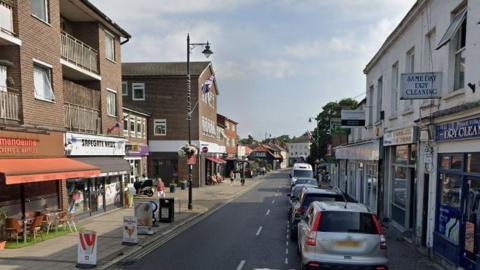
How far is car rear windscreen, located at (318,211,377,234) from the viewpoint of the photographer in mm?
8969

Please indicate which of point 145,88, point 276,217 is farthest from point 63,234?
point 145,88

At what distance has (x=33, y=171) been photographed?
43.2ft

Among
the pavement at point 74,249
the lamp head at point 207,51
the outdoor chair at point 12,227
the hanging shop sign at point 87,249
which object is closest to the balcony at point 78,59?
the lamp head at point 207,51

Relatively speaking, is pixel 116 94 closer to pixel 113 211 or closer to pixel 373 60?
pixel 113 211

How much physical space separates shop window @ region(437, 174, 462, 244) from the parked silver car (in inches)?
98.7

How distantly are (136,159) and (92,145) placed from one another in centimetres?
1488

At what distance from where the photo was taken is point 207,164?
49031mm

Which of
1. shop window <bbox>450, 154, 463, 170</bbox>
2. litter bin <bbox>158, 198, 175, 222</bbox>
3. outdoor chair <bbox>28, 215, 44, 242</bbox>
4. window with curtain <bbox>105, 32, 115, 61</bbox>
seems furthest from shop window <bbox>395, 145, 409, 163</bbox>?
window with curtain <bbox>105, 32, 115, 61</bbox>

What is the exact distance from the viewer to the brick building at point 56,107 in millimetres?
13844

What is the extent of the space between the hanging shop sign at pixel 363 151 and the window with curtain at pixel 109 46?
45.1 ft

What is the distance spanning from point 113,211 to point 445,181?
16.0 metres

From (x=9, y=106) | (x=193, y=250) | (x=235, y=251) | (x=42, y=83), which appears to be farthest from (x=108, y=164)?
(x=235, y=251)

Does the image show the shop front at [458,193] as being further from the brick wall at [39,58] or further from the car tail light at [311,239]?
the brick wall at [39,58]

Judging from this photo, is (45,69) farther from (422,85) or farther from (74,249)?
(422,85)
